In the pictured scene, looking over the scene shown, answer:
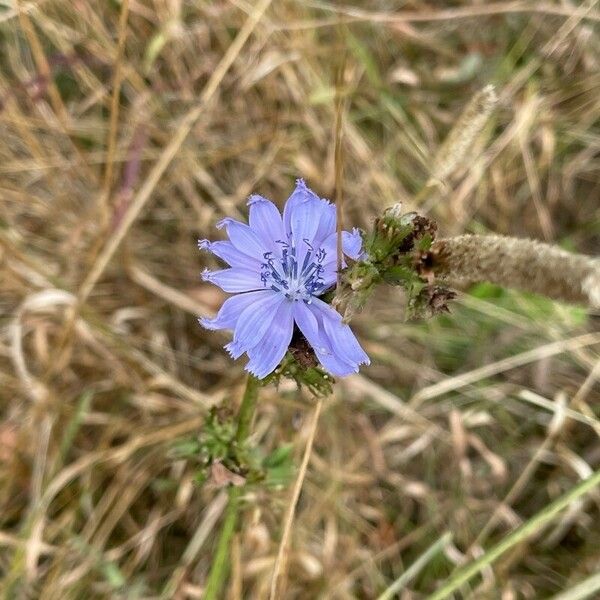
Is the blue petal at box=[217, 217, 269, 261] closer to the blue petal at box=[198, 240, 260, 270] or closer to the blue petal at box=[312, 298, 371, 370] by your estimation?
the blue petal at box=[198, 240, 260, 270]

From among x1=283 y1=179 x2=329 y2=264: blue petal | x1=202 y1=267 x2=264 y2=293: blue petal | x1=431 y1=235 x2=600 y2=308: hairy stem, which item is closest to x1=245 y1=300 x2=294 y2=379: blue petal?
x1=202 y1=267 x2=264 y2=293: blue petal

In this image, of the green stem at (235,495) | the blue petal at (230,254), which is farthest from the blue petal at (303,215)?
the green stem at (235,495)

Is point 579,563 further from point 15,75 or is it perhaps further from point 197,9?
point 15,75

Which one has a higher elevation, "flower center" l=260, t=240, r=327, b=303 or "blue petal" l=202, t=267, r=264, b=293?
"flower center" l=260, t=240, r=327, b=303

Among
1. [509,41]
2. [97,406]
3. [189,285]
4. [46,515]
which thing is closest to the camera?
[46,515]

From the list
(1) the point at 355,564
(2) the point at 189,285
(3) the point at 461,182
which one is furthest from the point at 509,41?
(1) the point at 355,564
